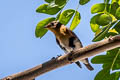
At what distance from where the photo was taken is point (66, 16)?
2420 mm

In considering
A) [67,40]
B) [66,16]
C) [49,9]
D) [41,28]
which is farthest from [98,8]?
[67,40]

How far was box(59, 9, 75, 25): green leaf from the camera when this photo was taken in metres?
2.40

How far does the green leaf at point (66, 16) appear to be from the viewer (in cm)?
240

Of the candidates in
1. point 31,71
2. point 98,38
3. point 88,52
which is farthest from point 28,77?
point 98,38

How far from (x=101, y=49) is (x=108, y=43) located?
0.19ft

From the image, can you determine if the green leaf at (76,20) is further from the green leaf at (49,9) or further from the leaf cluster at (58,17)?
the green leaf at (49,9)

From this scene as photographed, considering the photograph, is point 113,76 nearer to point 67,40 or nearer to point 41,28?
point 41,28

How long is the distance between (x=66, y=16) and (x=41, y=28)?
25cm

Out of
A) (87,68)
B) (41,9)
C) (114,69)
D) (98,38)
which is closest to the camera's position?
(98,38)

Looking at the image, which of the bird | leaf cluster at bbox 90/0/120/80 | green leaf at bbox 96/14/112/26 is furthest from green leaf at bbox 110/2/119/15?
the bird

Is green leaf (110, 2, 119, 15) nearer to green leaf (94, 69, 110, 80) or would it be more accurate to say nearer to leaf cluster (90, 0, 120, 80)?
leaf cluster (90, 0, 120, 80)

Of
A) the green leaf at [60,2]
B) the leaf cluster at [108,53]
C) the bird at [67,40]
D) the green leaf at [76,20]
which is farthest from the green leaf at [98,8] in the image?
the bird at [67,40]

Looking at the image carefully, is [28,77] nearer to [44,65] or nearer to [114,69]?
[44,65]

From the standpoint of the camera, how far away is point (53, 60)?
1740 mm
